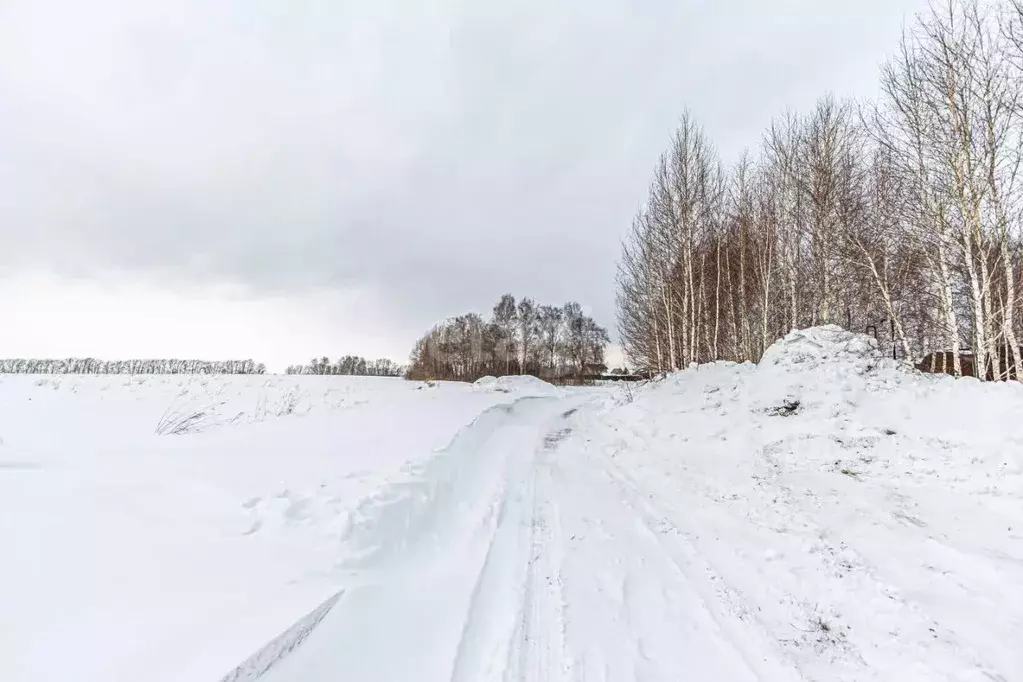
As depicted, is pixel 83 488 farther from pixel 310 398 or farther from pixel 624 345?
pixel 624 345

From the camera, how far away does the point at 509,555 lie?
12.7 feet

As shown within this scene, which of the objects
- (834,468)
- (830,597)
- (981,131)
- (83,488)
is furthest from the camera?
(981,131)

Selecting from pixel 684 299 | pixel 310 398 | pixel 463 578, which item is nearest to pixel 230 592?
pixel 463 578

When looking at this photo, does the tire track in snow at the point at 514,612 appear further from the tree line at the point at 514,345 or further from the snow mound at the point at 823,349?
the tree line at the point at 514,345

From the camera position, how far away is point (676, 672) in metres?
2.39

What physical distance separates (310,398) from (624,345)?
17.6 meters

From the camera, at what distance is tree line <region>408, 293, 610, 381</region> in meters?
53.3

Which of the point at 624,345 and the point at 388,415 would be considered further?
the point at 624,345

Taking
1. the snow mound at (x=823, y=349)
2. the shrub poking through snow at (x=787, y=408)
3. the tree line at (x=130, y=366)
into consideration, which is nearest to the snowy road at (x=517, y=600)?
the shrub poking through snow at (x=787, y=408)

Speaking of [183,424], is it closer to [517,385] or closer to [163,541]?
[163,541]

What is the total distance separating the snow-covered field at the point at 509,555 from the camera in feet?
7.57

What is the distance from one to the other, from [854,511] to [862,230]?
494 inches

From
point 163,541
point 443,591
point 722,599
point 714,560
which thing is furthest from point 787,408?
point 163,541

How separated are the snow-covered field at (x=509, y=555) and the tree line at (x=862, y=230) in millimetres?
4317
